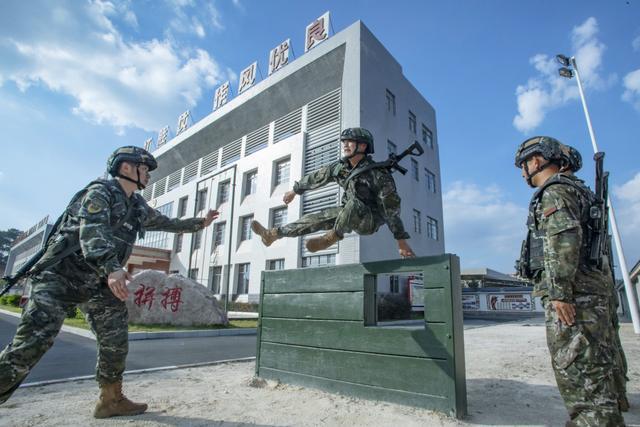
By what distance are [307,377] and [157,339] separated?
688 cm

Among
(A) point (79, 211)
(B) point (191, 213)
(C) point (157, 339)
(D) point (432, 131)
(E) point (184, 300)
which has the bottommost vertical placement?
(C) point (157, 339)

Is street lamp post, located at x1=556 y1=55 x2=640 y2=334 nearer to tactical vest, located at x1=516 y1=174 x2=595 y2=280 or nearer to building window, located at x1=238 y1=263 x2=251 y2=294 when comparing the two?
tactical vest, located at x1=516 y1=174 x2=595 y2=280

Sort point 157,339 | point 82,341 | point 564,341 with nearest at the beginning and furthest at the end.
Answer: point 564,341, point 82,341, point 157,339

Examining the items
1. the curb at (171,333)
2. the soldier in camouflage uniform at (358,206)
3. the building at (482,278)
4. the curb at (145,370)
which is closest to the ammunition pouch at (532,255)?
the soldier in camouflage uniform at (358,206)

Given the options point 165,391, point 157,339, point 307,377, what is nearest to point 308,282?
point 307,377

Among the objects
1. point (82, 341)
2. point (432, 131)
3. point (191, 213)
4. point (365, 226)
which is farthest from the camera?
point (191, 213)

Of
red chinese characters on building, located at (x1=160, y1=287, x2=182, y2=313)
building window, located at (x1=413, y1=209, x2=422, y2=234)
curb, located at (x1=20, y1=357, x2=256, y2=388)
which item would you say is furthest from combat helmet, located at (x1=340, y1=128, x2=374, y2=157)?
building window, located at (x1=413, y1=209, x2=422, y2=234)

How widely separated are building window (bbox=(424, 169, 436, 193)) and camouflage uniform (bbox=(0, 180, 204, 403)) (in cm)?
2564

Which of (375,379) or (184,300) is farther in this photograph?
(184,300)

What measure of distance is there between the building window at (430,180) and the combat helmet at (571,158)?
2436cm

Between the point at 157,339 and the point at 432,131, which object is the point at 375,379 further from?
the point at 432,131

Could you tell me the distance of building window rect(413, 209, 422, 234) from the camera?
2392 cm

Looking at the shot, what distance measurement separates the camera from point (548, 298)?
2607 mm

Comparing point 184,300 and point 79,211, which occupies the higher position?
point 79,211
